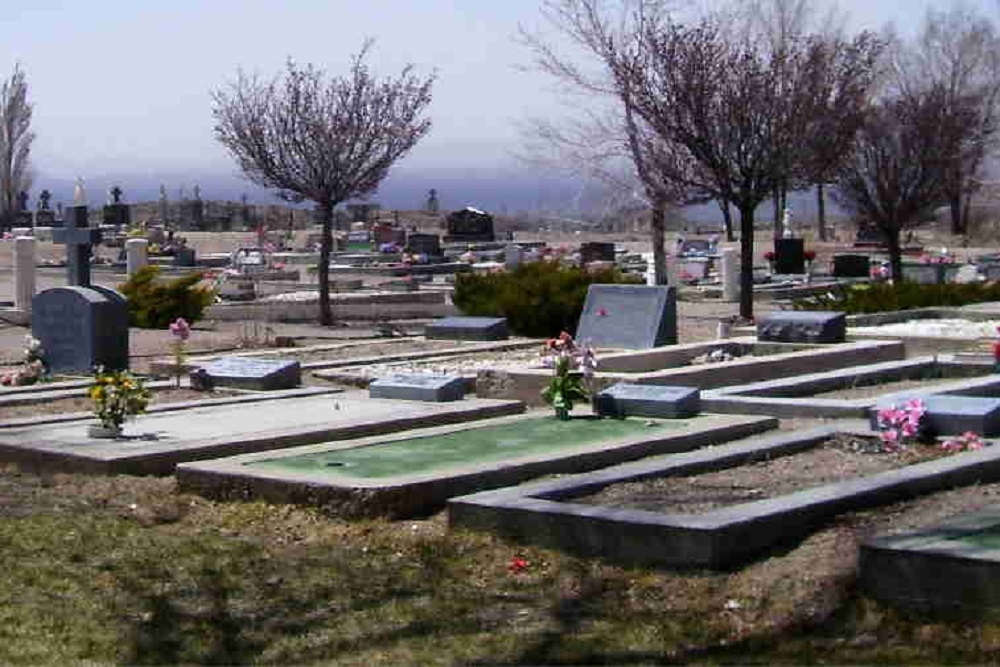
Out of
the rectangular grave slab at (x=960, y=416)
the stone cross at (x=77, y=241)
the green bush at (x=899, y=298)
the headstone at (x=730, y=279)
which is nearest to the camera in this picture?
the rectangular grave slab at (x=960, y=416)

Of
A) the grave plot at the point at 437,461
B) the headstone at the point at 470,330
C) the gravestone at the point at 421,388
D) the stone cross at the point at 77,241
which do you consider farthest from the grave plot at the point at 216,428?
the headstone at the point at 470,330

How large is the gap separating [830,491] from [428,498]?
2.01m

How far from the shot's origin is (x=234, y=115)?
86.6 feet

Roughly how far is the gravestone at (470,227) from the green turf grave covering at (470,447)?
4255 cm

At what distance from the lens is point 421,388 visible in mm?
13055

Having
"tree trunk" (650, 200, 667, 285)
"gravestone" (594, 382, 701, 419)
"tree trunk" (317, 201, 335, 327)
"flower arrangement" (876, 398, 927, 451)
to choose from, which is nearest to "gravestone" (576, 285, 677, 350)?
"gravestone" (594, 382, 701, 419)

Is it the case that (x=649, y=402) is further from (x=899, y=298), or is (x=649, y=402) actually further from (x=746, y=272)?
(x=746, y=272)

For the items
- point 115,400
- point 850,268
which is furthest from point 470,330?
point 850,268

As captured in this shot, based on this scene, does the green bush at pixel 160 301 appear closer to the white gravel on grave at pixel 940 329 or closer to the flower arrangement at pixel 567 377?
the white gravel on grave at pixel 940 329

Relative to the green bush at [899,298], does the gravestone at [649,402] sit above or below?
below

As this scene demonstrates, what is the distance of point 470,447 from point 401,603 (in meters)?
3.37

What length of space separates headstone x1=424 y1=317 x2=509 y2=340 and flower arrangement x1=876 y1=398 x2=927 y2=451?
355 inches

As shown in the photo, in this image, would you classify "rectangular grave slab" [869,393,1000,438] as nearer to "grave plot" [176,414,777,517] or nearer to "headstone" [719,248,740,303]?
"grave plot" [176,414,777,517]

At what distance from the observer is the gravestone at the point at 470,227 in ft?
179
